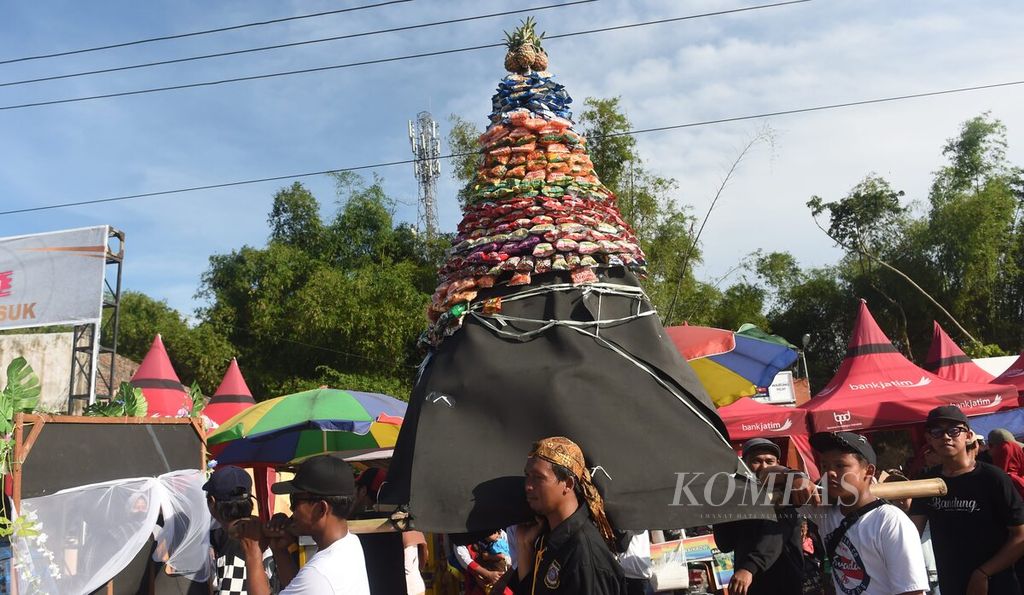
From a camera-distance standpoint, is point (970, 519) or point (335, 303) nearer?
point (970, 519)

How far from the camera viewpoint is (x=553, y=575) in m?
3.11

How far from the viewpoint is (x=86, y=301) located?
16469 mm

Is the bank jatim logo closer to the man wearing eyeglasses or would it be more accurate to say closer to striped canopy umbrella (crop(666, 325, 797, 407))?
striped canopy umbrella (crop(666, 325, 797, 407))

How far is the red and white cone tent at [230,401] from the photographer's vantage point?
14458 millimetres

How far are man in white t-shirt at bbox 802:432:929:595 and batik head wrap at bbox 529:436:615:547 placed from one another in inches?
44.6

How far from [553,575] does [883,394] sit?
960cm

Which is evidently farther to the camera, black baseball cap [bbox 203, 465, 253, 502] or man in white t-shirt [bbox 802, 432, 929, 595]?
black baseball cap [bbox 203, 465, 253, 502]

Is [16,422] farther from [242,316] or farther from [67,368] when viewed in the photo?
[242,316]

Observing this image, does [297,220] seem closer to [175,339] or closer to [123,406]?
[175,339]

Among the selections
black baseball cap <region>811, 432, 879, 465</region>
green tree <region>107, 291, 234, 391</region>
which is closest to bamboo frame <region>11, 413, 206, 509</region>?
black baseball cap <region>811, 432, 879, 465</region>

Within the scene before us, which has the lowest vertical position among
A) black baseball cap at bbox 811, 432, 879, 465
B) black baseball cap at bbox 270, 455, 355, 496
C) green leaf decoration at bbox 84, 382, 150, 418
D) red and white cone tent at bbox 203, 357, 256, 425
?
black baseball cap at bbox 811, 432, 879, 465

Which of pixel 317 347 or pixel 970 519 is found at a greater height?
pixel 317 347

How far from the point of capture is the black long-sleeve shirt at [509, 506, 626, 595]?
10.0ft

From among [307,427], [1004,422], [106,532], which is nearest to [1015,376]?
[1004,422]
